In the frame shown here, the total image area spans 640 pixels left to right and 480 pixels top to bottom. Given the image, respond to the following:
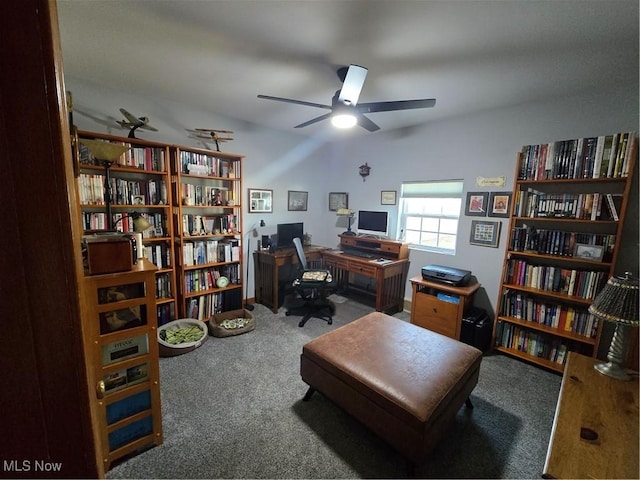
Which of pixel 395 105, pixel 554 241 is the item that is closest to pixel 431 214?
pixel 554 241

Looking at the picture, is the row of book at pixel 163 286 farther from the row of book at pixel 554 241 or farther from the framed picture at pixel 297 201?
the row of book at pixel 554 241

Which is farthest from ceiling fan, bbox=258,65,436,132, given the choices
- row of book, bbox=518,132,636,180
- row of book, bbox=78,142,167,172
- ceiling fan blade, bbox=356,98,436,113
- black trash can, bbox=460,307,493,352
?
black trash can, bbox=460,307,493,352

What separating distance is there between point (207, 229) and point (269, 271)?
98 cm

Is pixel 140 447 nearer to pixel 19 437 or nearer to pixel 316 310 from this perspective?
pixel 19 437

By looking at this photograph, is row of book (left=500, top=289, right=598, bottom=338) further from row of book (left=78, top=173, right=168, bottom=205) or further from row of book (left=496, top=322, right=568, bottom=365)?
row of book (left=78, top=173, right=168, bottom=205)

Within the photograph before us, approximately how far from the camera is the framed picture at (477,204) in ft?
9.78

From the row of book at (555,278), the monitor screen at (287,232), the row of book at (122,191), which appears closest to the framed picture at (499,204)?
the row of book at (555,278)

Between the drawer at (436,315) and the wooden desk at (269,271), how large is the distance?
169 cm

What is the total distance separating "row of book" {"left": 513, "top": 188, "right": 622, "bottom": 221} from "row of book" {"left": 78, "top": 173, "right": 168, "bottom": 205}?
3.54 m

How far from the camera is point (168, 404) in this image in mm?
1889

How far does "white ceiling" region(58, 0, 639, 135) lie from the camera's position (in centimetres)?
145

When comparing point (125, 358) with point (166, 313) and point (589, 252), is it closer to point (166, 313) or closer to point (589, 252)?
point (166, 313)

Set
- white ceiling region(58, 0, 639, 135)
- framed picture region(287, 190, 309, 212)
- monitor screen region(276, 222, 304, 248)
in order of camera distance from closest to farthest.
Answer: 1. white ceiling region(58, 0, 639, 135)
2. monitor screen region(276, 222, 304, 248)
3. framed picture region(287, 190, 309, 212)

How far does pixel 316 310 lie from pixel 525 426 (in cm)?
226
